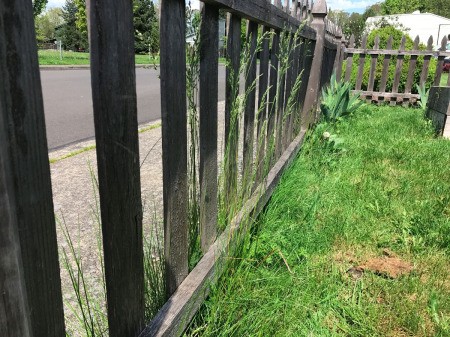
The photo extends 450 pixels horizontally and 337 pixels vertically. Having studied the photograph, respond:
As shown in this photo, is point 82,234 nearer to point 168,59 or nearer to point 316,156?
point 168,59

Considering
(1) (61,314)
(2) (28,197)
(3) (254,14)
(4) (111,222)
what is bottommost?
(1) (61,314)

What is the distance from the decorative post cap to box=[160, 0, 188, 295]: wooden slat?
364 centimetres

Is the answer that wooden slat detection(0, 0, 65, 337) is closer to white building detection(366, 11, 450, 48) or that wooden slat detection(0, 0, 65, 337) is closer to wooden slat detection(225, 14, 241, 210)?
wooden slat detection(225, 14, 241, 210)

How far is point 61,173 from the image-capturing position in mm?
3457

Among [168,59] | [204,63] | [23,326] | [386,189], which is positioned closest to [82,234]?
[204,63]

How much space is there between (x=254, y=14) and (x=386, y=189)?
189 centimetres

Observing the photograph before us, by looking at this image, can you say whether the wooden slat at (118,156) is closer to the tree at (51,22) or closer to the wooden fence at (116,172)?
the wooden fence at (116,172)

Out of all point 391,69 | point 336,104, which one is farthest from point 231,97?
point 391,69

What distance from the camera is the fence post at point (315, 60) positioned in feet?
14.8

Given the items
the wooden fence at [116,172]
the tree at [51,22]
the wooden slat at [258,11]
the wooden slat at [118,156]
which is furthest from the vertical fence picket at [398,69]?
the tree at [51,22]

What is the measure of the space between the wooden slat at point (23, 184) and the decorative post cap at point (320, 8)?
4.33 meters

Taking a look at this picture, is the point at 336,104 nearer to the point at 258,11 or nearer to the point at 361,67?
the point at 258,11

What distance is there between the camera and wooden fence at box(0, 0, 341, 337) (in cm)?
63

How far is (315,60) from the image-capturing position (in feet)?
15.3
